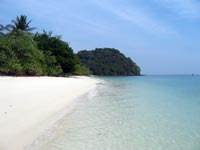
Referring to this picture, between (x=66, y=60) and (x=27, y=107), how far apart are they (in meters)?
32.3

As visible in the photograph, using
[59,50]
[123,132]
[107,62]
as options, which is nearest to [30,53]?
[59,50]

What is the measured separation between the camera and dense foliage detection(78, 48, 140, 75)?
9888 cm

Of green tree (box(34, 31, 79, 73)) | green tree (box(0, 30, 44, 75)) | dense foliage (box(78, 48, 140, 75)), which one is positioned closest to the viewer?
green tree (box(0, 30, 44, 75))

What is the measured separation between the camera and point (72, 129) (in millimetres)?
6582

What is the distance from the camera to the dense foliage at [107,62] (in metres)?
98.9

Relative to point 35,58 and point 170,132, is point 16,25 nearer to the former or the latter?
point 35,58

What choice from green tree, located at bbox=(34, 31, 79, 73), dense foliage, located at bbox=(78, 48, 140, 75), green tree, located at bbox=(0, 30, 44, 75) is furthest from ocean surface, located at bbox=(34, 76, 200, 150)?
dense foliage, located at bbox=(78, 48, 140, 75)

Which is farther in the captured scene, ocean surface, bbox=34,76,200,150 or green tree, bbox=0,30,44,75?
green tree, bbox=0,30,44,75

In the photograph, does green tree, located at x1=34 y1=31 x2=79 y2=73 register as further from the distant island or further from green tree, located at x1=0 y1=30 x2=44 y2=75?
green tree, located at x1=0 y1=30 x2=44 y2=75

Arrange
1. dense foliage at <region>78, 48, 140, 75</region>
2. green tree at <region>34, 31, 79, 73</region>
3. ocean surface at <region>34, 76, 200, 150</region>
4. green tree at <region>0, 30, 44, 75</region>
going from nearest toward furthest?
ocean surface at <region>34, 76, 200, 150</region> → green tree at <region>0, 30, 44, 75</region> → green tree at <region>34, 31, 79, 73</region> → dense foliage at <region>78, 48, 140, 75</region>

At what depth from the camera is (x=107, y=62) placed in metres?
104

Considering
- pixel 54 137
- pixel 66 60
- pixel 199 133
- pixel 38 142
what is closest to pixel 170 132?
pixel 199 133

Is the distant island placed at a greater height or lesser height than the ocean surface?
greater

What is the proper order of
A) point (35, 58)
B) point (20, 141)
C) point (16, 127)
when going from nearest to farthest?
point (20, 141) < point (16, 127) < point (35, 58)
